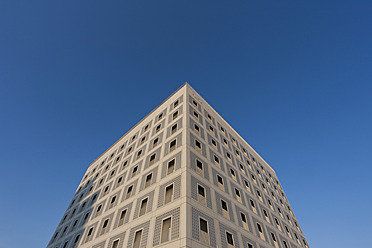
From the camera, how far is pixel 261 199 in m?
26.7

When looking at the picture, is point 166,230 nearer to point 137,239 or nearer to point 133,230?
point 137,239

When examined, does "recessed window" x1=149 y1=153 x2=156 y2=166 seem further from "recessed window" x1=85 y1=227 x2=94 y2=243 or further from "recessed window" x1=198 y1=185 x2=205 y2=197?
"recessed window" x1=85 y1=227 x2=94 y2=243

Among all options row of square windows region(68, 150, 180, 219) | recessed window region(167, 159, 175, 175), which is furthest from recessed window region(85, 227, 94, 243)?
recessed window region(167, 159, 175, 175)

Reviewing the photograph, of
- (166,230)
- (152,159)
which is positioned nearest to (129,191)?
(152,159)

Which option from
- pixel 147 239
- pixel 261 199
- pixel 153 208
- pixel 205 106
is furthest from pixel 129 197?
pixel 261 199

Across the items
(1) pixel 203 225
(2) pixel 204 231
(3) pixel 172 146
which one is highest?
(3) pixel 172 146

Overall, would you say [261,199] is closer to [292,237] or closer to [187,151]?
[292,237]

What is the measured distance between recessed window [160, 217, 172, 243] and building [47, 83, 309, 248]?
0.07 m

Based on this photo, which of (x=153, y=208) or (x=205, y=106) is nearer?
(x=153, y=208)

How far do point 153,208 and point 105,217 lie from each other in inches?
371

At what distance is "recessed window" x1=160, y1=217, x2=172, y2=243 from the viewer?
1298 centimetres

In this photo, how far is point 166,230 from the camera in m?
13.5

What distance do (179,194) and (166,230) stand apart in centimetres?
271

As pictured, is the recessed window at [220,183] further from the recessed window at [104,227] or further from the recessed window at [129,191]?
the recessed window at [104,227]
